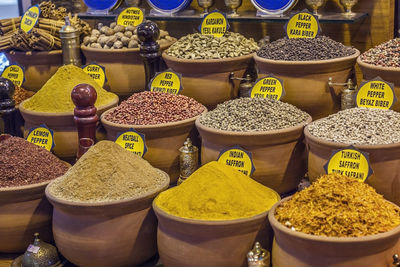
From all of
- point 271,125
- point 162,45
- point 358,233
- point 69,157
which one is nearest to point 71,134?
point 69,157

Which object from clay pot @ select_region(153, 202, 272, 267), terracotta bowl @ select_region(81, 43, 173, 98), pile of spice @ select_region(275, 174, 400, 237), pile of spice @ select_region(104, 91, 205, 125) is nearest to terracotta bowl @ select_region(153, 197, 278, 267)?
clay pot @ select_region(153, 202, 272, 267)

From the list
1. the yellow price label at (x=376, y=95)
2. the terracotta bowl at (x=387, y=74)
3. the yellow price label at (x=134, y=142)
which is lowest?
the yellow price label at (x=134, y=142)

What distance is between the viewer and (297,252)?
1637mm

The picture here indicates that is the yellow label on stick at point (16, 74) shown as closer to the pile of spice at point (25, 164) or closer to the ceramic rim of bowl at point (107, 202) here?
the pile of spice at point (25, 164)

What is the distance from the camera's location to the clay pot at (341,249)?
156 centimetres

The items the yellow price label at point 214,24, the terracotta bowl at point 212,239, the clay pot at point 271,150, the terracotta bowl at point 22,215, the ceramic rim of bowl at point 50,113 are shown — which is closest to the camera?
the terracotta bowl at point 212,239

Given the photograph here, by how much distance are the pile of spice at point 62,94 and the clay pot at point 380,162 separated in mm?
970

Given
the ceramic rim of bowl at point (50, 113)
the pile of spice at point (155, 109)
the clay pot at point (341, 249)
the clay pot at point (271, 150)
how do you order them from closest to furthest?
the clay pot at point (341, 249), the clay pot at point (271, 150), the pile of spice at point (155, 109), the ceramic rim of bowl at point (50, 113)

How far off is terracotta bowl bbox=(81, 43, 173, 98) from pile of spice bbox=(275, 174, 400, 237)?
1.14m

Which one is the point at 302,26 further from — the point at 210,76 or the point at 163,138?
the point at 163,138

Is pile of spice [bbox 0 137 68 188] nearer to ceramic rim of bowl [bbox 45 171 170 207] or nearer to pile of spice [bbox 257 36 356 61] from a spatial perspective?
ceramic rim of bowl [bbox 45 171 170 207]

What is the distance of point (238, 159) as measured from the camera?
6.73 feet

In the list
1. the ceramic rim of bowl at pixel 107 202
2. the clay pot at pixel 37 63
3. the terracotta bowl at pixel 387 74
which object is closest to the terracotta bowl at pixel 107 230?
the ceramic rim of bowl at pixel 107 202

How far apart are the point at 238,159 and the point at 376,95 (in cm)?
50
